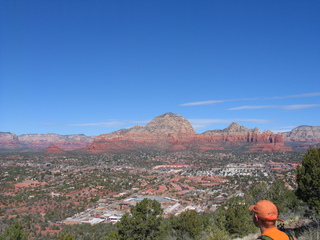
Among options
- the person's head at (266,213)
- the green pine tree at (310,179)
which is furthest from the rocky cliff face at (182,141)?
the person's head at (266,213)

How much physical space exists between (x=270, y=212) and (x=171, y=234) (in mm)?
19582

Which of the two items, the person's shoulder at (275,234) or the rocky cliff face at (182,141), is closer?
→ the person's shoulder at (275,234)

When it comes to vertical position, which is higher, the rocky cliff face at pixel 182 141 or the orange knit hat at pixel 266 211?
the rocky cliff face at pixel 182 141

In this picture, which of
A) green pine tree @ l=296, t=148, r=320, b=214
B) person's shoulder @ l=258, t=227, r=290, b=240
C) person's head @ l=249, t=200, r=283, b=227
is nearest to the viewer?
person's shoulder @ l=258, t=227, r=290, b=240

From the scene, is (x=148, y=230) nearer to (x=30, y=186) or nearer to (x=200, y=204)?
(x=200, y=204)

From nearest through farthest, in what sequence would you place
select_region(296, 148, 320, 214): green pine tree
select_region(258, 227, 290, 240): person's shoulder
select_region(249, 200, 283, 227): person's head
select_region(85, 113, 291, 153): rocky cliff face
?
select_region(258, 227, 290, 240): person's shoulder → select_region(249, 200, 283, 227): person's head → select_region(296, 148, 320, 214): green pine tree → select_region(85, 113, 291, 153): rocky cliff face

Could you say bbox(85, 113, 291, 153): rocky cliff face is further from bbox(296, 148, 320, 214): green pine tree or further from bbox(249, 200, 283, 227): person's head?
bbox(249, 200, 283, 227): person's head

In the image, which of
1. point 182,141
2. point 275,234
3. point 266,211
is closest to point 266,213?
point 266,211

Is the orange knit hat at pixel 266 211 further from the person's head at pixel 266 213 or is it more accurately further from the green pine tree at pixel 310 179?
the green pine tree at pixel 310 179

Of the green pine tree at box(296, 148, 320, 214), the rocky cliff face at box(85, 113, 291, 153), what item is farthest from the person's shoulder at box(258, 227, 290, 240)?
the rocky cliff face at box(85, 113, 291, 153)

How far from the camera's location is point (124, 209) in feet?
137

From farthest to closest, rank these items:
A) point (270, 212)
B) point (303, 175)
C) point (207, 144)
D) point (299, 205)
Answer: point (207, 144), point (299, 205), point (303, 175), point (270, 212)

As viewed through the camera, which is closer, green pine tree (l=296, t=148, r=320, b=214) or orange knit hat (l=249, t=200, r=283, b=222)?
orange knit hat (l=249, t=200, r=283, b=222)

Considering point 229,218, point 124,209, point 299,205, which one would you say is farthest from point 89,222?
point 299,205
